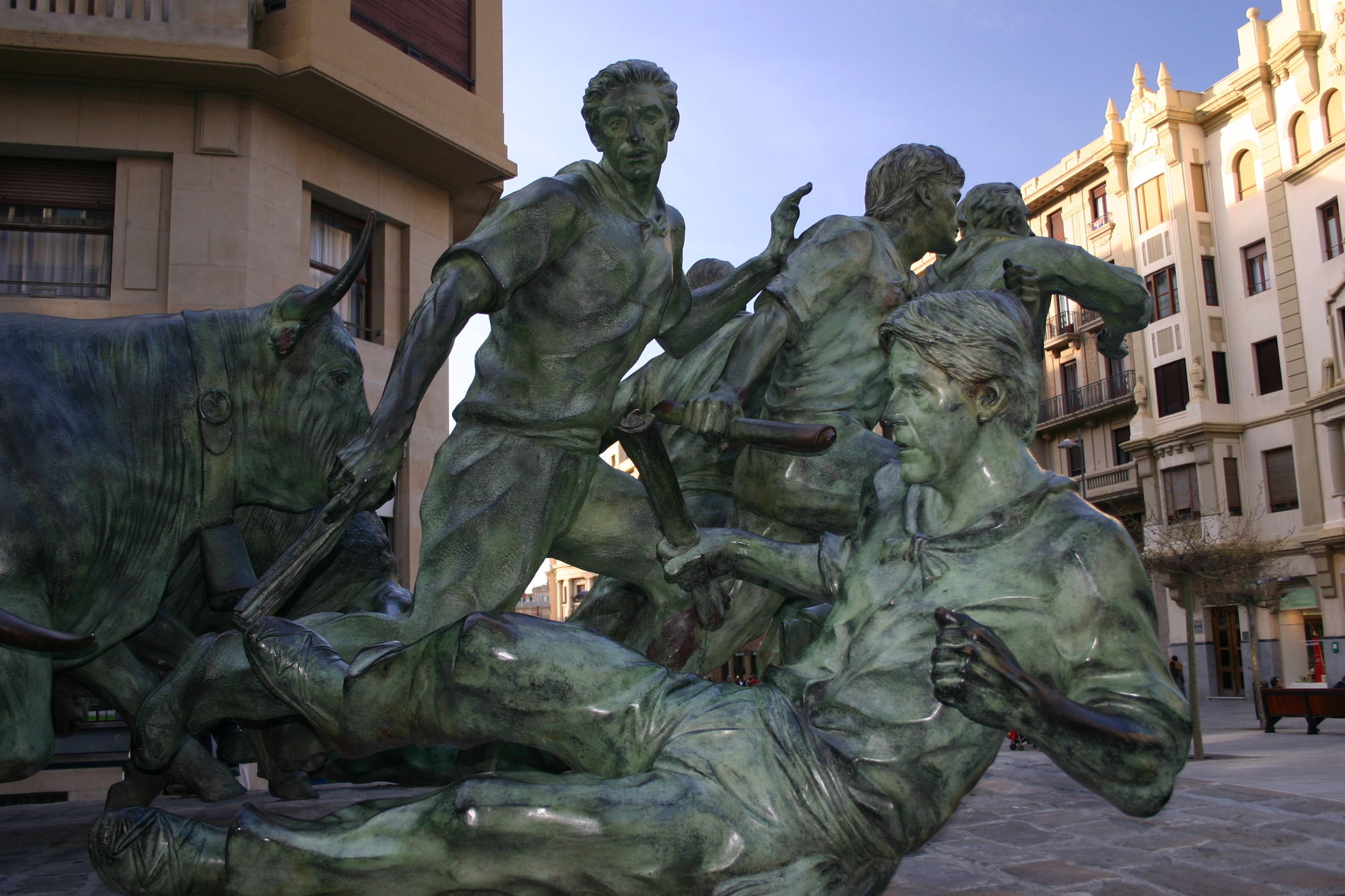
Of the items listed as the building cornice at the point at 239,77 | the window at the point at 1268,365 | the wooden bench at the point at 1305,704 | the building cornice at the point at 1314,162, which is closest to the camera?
the building cornice at the point at 239,77

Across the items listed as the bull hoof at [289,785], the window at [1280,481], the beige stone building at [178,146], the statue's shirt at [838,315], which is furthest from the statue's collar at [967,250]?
the window at [1280,481]

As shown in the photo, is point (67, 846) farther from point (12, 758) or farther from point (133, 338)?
point (133, 338)

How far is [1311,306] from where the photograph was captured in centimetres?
2686

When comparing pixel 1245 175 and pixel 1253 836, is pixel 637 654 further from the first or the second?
pixel 1245 175

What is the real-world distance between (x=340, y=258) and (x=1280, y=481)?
24568 mm

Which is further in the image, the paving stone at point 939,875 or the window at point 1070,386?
the window at point 1070,386

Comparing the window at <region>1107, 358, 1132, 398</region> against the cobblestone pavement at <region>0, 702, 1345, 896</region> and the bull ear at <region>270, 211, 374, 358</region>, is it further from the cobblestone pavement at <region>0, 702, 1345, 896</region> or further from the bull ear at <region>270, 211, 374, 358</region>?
the bull ear at <region>270, 211, 374, 358</region>

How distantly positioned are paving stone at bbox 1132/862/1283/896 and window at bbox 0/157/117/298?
1122 cm

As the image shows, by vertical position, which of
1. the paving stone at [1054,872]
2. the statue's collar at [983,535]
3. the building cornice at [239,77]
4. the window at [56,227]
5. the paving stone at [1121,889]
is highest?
the building cornice at [239,77]

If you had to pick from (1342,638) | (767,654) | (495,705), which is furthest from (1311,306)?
(495,705)

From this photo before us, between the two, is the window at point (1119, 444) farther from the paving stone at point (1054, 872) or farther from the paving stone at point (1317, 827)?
the paving stone at point (1054, 872)

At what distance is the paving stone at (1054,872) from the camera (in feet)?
10.3

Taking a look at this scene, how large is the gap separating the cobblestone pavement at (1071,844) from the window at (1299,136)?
25.7m

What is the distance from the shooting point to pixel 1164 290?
103 ft
